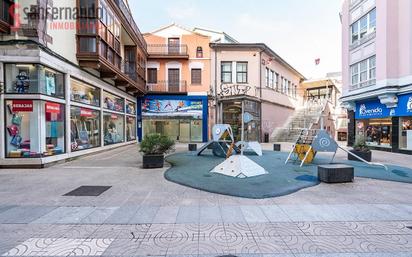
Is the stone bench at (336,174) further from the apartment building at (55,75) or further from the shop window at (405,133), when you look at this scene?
the shop window at (405,133)

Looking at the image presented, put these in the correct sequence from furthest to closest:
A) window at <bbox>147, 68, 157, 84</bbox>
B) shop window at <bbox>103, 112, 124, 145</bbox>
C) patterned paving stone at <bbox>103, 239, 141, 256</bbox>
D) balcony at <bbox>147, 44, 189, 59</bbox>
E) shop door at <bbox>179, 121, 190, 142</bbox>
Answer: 1. window at <bbox>147, 68, 157, 84</bbox>
2. shop door at <bbox>179, 121, 190, 142</bbox>
3. balcony at <bbox>147, 44, 189, 59</bbox>
4. shop window at <bbox>103, 112, 124, 145</bbox>
5. patterned paving stone at <bbox>103, 239, 141, 256</bbox>

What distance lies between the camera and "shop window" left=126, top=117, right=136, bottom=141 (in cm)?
2045

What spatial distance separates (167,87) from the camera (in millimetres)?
Result: 23328

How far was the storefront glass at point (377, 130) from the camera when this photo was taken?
16.1m

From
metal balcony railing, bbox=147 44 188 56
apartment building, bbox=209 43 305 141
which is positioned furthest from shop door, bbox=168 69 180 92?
apartment building, bbox=209 43 305 141

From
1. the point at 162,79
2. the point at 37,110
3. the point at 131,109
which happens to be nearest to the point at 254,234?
the point at 37,110

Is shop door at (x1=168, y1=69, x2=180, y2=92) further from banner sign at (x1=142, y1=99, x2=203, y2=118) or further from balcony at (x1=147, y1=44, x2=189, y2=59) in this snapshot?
banner sign at (x1=142, y1=99, x2=203, y2=118)

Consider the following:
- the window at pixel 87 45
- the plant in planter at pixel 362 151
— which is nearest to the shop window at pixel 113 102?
the window at pixel 87 45

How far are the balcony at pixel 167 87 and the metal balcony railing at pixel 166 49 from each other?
259 cm

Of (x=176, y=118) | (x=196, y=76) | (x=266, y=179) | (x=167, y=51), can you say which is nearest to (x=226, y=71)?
(x=196, y=76)

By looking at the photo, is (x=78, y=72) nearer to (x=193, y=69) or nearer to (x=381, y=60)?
(x=193, y=69)

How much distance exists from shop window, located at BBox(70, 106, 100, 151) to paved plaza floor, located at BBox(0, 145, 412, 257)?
538 cm

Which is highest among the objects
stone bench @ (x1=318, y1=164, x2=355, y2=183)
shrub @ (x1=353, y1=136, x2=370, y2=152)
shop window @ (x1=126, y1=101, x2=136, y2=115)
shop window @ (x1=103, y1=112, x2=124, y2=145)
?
shop window @ (x1=126, y1=101, x2=136, y2=115)

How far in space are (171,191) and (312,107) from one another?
24717 mm
